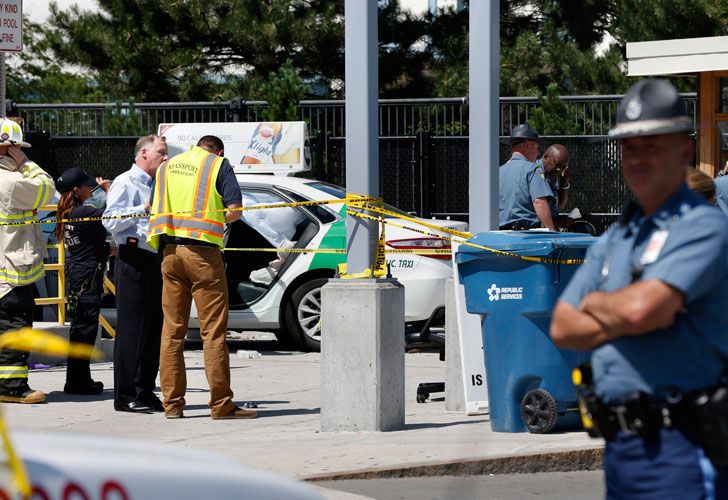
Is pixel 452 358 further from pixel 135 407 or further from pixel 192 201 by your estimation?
pixel 135 407

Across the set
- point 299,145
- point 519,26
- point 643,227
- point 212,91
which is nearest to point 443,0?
point 519,26

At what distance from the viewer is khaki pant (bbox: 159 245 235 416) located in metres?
9.33

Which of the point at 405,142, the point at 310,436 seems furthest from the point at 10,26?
the point at 405,142

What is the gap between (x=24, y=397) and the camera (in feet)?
33.7

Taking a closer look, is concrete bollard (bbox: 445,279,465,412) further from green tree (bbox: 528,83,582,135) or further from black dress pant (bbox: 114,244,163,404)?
green tree (bbox: 528,83,582,135)

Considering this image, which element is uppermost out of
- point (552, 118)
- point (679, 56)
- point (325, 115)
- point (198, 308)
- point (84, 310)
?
point (679, 56)

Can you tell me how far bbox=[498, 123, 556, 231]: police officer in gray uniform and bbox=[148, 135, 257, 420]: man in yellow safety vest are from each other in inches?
83.5

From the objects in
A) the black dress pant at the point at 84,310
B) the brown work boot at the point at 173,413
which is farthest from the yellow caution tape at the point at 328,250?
the brown work boot at the point at 173,413

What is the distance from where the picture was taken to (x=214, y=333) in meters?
9.38

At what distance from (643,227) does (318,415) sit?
241 inches

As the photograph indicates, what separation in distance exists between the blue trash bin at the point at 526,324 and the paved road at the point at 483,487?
734 mm

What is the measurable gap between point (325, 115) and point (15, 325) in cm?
1312

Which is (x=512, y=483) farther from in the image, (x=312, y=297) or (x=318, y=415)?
(x=312, y=297)

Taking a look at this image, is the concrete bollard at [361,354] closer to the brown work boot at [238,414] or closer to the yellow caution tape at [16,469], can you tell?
the brown work boot at [238,414]
